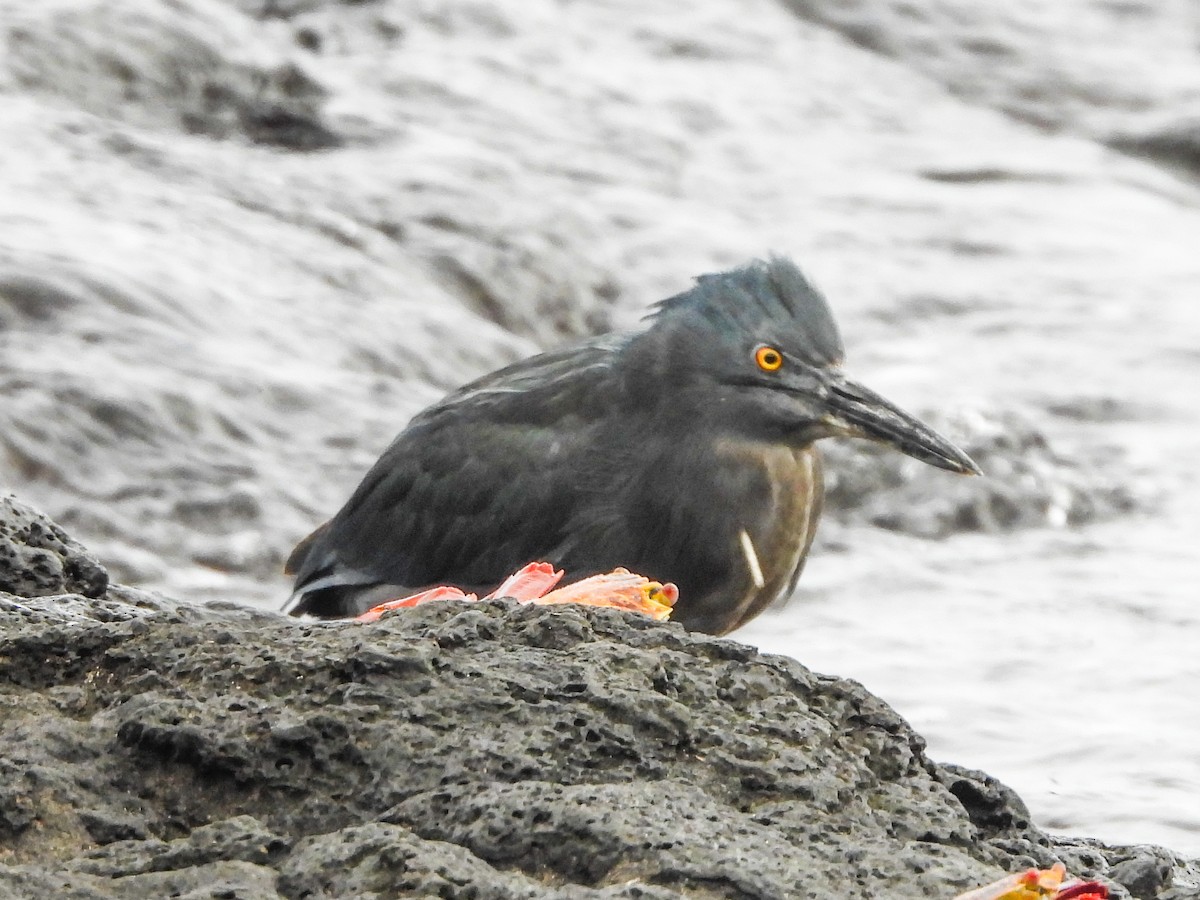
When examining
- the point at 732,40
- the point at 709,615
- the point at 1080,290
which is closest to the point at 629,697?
the point at 709,615

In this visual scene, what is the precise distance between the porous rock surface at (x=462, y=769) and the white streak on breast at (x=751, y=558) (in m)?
2.64

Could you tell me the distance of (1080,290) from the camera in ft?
38.4

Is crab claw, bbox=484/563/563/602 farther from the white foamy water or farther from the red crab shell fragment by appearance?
the white foamy water

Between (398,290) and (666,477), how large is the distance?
389cm

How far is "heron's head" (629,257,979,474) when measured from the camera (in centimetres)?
559

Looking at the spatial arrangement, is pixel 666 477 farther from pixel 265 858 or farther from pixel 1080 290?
pixel 1080 290

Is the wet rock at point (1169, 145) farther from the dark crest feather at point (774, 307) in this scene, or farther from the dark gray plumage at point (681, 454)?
the dark crest feather at point (774, 307)

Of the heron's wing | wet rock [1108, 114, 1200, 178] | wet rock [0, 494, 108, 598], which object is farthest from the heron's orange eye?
wet rock [1108, 114, 1200, 178]

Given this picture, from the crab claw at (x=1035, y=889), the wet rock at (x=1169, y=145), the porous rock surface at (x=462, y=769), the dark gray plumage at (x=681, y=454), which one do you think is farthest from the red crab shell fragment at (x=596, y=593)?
the wet rock at (x=1169, y=145)

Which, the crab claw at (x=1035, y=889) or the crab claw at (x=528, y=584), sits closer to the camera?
the crab claw at (x=1035, y=889)

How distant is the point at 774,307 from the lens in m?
5.66

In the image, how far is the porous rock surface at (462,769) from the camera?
2.48m

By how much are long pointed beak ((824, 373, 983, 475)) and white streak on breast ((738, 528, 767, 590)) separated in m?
0.37

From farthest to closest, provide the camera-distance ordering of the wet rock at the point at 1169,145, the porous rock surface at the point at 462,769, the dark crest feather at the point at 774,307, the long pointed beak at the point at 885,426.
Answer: the wet rock at the point at 1169,145, the dark crest feather at the point at 774,307, the long pointed beak at the point at 885,426, the porous rock surface at the point at 462,769
